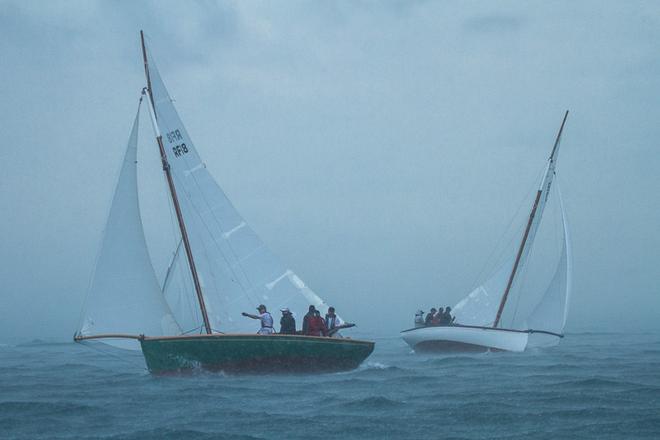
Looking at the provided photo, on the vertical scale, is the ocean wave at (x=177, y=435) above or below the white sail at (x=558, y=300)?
below

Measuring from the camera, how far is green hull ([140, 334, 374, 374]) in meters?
23.5

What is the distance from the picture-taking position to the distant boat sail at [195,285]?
936 inches

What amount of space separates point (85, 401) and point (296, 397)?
5786mm

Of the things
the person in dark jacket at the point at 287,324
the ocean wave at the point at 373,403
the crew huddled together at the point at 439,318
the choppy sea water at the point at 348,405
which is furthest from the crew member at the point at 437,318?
the ocean wave at the point at 373,403

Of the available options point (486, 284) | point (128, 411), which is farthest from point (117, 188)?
point (486, 284)

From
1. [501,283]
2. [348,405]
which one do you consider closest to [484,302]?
[501,283]

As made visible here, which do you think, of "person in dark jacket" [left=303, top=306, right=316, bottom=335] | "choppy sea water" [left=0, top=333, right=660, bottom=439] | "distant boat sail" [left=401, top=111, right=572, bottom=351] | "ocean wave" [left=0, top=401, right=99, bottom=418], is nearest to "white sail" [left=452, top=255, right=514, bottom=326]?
"distant boat sail" [left=401, top=111, right=572, bottom=351]

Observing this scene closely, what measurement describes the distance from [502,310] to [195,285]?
18701 millimetres

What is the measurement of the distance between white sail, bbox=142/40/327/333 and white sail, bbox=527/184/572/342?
1454 cm

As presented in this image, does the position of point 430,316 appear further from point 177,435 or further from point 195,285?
point 177,435

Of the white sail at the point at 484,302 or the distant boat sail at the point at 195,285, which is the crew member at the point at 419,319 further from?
the distant boat sail at the point at 195,285

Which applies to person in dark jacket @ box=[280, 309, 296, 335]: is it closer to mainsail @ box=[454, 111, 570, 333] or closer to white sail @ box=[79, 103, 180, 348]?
white sail @ box=[79, 103, 180, 348]

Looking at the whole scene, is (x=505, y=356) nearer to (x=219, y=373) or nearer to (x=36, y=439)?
(x=219, y=373)

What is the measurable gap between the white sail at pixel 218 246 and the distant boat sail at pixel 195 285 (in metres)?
0.04
